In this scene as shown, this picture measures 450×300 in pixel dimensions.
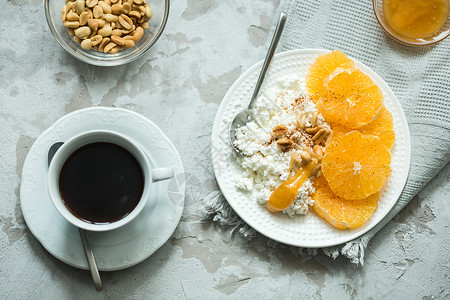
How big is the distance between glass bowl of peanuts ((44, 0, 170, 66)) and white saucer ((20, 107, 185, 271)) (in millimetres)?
192

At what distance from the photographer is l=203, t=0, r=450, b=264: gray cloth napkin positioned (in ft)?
4.36

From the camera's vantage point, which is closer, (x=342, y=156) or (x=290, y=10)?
(x=342, y=156)

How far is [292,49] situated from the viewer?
136 cm

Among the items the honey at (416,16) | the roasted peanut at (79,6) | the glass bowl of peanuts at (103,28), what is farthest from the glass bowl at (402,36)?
the roasted peanut at (79,6)

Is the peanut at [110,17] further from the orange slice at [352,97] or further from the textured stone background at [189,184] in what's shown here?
the orange slice at [352,97]

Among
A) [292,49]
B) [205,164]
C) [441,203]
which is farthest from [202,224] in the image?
[441,203]

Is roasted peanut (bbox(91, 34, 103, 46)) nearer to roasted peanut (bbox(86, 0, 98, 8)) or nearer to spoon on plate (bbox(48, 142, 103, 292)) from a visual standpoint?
roasted peanut (bbox(86, 0, 98, 8))

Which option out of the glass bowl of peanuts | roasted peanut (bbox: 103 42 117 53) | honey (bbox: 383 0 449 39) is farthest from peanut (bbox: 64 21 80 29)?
honey (bbox: 383 0 449 39)

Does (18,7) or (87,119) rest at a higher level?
(18,7)

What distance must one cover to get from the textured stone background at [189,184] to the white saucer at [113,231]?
0.12 meters

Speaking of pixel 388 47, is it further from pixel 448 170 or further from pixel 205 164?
pixel 205 164

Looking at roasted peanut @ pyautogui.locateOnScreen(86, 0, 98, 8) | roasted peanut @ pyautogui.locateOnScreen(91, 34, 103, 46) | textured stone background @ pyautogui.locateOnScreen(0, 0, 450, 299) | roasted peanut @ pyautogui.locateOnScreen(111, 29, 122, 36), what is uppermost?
roasted peanut @ pyautogui.locateOnScreen(86, 0, 98, 8)

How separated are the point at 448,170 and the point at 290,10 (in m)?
0.66

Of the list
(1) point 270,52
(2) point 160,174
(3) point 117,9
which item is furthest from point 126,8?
(2) point 160,174
